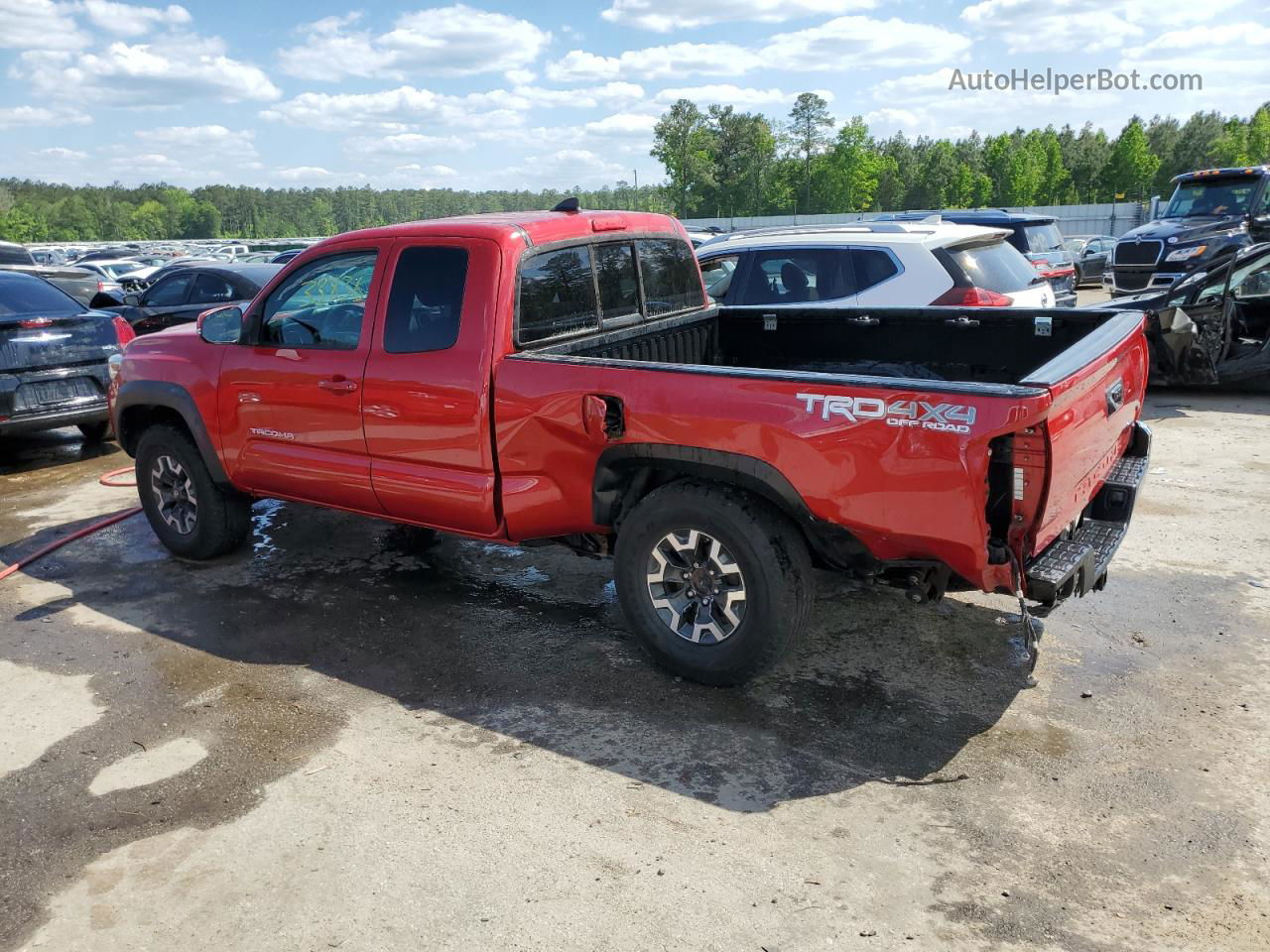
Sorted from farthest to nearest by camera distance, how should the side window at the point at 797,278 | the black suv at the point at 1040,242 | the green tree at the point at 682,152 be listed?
the green tree at the point at 682,152, the black suv at the point at 1040,242, the side window at the point at 797,278

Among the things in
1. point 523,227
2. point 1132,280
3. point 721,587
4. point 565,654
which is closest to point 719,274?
point 523,227

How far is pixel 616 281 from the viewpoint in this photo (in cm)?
526

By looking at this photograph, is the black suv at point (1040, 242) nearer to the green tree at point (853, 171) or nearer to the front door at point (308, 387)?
the front door at point (308, 387)

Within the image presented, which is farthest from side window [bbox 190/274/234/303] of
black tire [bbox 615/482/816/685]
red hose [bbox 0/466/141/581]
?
black tire [bbox 615/482/816/685]

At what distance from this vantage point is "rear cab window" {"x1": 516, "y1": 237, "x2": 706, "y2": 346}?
4703 millimetres

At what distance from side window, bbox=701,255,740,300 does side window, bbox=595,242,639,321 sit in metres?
3.26

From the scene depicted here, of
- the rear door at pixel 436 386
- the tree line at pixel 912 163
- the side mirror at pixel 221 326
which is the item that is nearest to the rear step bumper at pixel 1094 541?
the rear door at pixel 436 386

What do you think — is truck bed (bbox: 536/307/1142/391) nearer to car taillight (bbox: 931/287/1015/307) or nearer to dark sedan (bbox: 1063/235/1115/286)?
car taillight (bbox: 931/287/1015/307)

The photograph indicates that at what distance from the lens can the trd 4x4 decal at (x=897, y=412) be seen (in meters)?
3.32

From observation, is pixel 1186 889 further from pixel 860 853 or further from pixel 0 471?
pixel 0 471

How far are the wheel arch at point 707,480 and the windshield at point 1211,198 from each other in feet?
55.1

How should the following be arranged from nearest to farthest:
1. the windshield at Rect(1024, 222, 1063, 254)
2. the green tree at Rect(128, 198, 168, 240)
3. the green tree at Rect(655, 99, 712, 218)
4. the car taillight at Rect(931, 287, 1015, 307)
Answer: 1. the car taillight at Rect(931, 287, 1015, 307)
2. the windshield at Rect(1024, 222, 1063, 254)
3. the green tree at Rect(655, 99, 712, 218)
4. the green tree at Rect(128, 198, 168, 240)

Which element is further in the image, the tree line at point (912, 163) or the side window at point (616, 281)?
the tree line at point (912, 163)

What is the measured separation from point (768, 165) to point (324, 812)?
3878 inches
